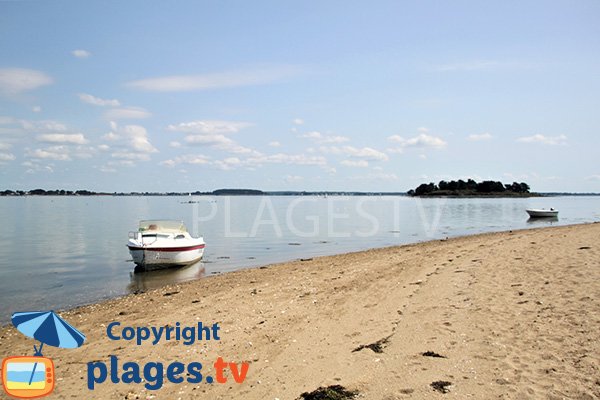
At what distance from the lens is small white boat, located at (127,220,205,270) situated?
24906mm

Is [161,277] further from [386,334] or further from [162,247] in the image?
[386,334]

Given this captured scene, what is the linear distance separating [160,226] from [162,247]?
9.09ft

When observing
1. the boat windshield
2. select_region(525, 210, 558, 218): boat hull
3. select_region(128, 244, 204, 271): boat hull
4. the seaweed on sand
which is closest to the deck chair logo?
the seaweed on sand

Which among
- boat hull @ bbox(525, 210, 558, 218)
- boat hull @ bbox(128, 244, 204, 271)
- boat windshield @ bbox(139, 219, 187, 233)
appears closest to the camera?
boat hull @ bbox(128, 244, 204, 271)

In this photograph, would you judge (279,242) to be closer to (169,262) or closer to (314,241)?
(314,241)

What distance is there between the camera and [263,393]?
7.12m

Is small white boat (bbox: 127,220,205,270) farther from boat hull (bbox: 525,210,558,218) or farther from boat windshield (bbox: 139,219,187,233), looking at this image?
boat hull (bbox: 525,210,558,218)

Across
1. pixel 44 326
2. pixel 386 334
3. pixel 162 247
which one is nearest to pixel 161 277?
pixel 162 247

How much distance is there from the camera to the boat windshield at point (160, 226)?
27.3m

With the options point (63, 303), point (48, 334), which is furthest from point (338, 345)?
point (63, 303)

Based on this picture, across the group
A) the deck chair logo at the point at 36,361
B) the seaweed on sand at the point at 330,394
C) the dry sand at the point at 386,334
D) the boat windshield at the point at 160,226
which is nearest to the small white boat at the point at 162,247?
the boat windshield at the point at 160,226

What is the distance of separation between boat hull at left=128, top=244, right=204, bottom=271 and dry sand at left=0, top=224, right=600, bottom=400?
28.1 feet

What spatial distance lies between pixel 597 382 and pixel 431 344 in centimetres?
272

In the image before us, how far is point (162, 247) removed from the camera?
83.2ft
